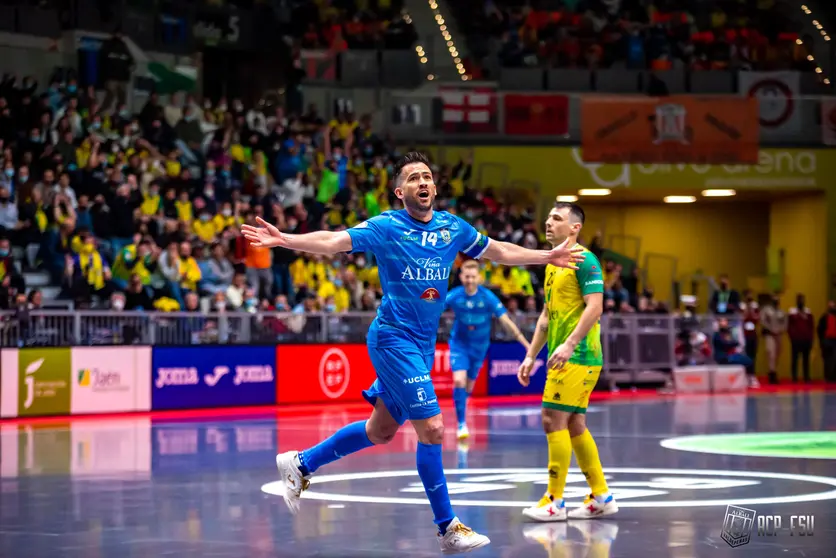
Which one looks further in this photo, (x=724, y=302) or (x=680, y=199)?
(x=680, y=199)

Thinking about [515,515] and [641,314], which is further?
[641,314]

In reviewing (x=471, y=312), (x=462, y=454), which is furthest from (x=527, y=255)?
(x=471, y=312)

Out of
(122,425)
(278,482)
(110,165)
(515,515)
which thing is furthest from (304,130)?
(515,515)

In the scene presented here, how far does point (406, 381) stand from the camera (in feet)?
26.5

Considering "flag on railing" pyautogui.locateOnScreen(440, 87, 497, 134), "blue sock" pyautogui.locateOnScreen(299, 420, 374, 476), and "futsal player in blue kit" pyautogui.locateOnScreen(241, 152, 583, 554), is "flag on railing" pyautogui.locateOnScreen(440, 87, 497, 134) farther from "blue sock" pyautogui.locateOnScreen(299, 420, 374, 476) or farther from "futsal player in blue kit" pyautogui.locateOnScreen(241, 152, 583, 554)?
"blue sock" pyautogui.locateOnScreen(299, 420, 374, 476)

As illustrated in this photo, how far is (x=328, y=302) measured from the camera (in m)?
26.2

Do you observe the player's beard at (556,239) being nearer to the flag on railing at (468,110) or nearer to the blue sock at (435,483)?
the blue sock at (435,483)

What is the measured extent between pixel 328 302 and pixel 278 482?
46.4 feet

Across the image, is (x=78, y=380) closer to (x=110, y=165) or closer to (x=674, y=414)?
(x=110, y=165)

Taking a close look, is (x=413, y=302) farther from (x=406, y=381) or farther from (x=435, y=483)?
(x=435, y=483)

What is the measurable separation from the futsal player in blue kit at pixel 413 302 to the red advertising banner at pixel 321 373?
54.8ft

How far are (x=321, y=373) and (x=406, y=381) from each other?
17849 mm

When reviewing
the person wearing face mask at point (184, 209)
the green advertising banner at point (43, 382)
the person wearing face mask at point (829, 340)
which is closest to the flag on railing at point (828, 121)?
the person wearing face mask at point (829, 340)

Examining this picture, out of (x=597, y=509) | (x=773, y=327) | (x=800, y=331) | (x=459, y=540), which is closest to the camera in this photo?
(x=459, y=540)
